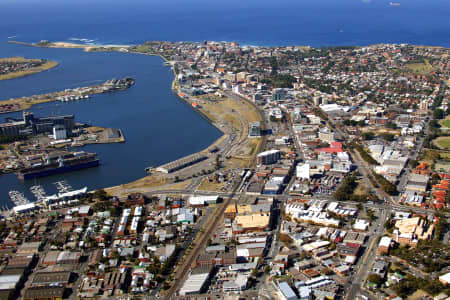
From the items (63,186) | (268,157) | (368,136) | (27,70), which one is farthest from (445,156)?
(27,70)

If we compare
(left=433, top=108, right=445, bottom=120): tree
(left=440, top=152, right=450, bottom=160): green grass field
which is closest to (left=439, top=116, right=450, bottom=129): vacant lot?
(left=433, top=108, right=445, bottom=120): tree

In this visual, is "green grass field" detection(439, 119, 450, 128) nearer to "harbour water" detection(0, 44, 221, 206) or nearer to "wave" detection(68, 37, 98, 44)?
"harbour water" detection(0, 44, 221, 206)

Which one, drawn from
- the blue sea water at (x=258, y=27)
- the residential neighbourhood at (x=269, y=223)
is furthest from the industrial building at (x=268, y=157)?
the blue sea water at (x=258, y=27)

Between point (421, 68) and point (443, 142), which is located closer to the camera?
point (443, 142)

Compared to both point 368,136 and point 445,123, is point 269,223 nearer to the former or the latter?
point 368,136

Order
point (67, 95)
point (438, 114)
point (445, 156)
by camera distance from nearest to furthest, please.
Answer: point (445, 156)
point (438, 114)
point (67, 95)

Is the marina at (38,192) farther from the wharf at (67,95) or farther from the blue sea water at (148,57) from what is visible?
the wharf at (67,95)
